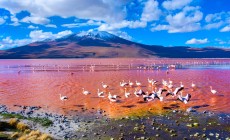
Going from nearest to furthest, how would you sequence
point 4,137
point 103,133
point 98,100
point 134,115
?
1. point 4,137
2. point 103,133
3. point 134,115
4. point 98,100

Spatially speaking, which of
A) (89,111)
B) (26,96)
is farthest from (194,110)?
(26,96)

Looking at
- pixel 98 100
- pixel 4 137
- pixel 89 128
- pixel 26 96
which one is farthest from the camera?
pixel 26 96

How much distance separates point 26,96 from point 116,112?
1398 cm

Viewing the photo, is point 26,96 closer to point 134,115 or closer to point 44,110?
point 44,110

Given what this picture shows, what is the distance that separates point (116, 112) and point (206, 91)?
15.2m

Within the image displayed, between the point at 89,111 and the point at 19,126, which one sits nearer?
the point at 19,126

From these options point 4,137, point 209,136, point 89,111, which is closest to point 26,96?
point 89,111

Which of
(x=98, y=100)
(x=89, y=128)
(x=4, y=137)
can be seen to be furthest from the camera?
(x=98, y=100)

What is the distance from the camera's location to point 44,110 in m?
26.0

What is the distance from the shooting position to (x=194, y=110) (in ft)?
79.1

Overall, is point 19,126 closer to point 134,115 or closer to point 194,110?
point 134,115

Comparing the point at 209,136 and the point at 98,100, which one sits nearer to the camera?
the point at 209,136

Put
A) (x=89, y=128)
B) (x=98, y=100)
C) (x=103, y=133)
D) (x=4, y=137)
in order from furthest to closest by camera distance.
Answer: (x=98, y=100) → (x=89, y=128) → (x=103, y=133) → (x=4, y=137)

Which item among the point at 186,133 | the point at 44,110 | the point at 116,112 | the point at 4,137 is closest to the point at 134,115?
the point at 116,112
